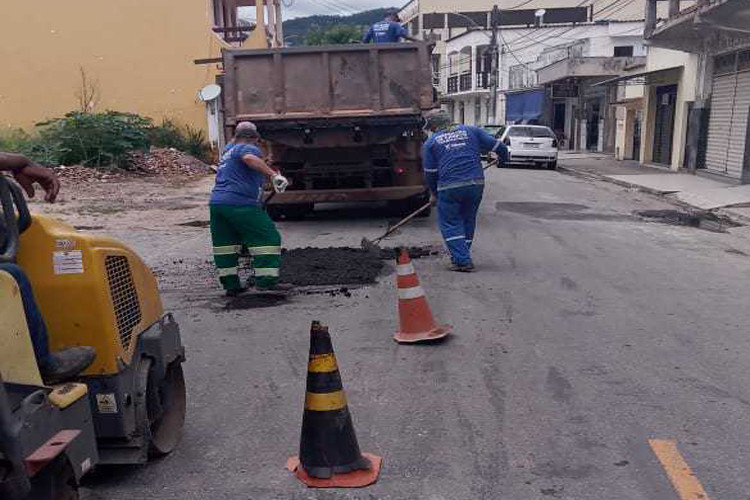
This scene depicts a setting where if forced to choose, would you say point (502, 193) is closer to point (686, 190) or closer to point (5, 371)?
point (686, 190)

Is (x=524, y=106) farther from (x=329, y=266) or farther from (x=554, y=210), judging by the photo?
(x=329, y=266)

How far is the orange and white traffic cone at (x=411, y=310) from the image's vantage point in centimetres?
549

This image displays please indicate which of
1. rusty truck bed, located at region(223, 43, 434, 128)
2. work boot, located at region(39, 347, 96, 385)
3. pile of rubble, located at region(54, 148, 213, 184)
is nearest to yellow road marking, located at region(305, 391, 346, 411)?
work boot, located at region(39, 347, 96, 385)

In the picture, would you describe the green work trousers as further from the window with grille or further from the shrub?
the shrub

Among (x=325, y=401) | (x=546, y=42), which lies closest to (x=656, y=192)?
(x=325, y=401)

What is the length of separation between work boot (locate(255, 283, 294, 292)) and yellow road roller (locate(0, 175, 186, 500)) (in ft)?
10.1

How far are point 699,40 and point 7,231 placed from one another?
853 inches

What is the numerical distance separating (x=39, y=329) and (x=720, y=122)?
20491 mm

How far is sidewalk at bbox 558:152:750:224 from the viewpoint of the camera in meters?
14.5

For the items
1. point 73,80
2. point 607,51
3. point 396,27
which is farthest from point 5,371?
point 607,51

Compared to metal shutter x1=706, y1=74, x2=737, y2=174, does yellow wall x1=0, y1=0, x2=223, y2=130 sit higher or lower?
higher

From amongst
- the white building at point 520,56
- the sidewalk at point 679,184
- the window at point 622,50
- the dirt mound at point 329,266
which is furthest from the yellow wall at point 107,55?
the window at point 622,50

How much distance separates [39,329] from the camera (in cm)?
272

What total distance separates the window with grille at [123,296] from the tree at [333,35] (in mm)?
53434
